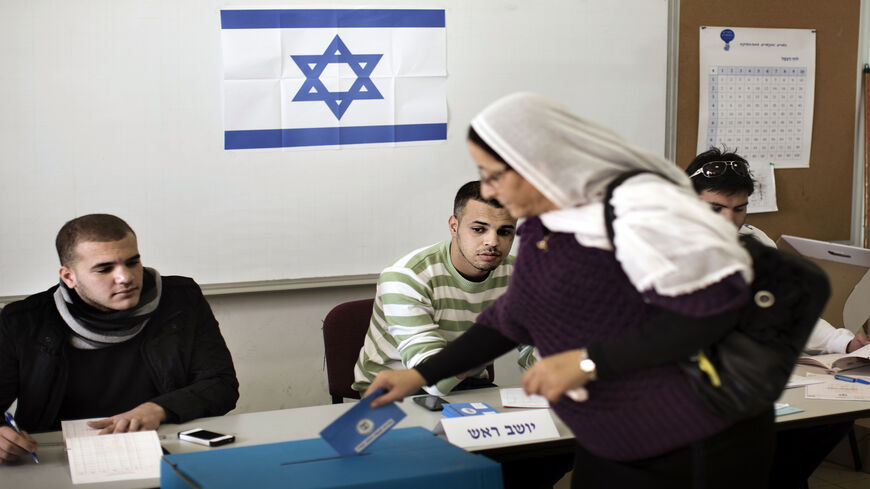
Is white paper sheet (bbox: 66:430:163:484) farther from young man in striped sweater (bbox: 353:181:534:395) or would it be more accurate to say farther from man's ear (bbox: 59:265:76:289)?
young man in striped sweater (bbox: 353:181:534:395)

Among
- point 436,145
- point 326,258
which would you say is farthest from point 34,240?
point 436,145

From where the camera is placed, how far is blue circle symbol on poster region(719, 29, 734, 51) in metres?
3.60

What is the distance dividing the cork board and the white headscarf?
2.90 m

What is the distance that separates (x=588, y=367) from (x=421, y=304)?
1398mm

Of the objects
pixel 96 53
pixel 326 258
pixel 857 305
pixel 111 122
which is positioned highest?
pixel 96 53

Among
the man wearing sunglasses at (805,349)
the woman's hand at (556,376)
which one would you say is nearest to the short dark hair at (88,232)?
the woman's hand at (556,376)

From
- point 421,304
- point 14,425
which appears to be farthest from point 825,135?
point 14,425

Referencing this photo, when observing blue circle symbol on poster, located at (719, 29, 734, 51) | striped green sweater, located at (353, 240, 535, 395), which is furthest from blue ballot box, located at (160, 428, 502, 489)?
blue circle symbol on poster, located at (719, 29, 734, 51)

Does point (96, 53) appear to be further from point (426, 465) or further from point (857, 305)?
point (857, 305)

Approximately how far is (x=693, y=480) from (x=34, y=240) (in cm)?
251

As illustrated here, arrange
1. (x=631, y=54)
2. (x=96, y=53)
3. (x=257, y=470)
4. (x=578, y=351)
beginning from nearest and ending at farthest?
(x=578, y=351)
(x=257, y=470)
(x=96, y=53)
(x=631, y=54)

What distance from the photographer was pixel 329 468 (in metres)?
1.38

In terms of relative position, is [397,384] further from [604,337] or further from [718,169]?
[718,169]

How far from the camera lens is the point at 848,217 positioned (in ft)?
12.6
